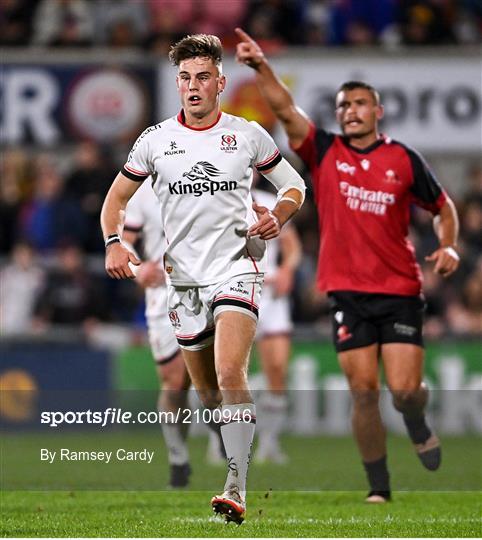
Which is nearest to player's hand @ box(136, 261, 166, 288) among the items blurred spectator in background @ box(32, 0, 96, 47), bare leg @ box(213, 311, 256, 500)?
bare leg @ box(213, 311, 256, 500)

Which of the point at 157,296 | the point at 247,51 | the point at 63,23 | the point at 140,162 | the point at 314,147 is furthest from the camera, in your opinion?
the point at 63,23

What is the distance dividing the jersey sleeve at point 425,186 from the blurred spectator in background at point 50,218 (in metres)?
7.78

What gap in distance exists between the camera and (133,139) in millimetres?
17891

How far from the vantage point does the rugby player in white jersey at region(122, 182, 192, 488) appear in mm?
10125

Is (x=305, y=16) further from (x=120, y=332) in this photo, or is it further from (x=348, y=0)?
(x=120, y=332)

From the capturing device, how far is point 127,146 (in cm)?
1823

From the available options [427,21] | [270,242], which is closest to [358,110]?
[270,242]

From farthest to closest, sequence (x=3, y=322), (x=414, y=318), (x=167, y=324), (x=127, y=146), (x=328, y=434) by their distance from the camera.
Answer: (x=127, y=146) → (x=3, y=322) → (x=328, y=434) → (x=167, y=324) → (x=414, y=318)

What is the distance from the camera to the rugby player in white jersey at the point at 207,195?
7.72m

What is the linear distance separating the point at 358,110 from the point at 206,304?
220 cm

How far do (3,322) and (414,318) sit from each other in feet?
26.3

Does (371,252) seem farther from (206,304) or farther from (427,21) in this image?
(427,21)

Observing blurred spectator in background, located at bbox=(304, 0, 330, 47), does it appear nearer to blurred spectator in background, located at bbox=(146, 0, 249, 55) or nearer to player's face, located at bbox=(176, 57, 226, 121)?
blurred spectator in background, located at bbox=(146, 0, 249, 55)

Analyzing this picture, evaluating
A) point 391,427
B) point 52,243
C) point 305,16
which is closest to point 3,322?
point 52,243
